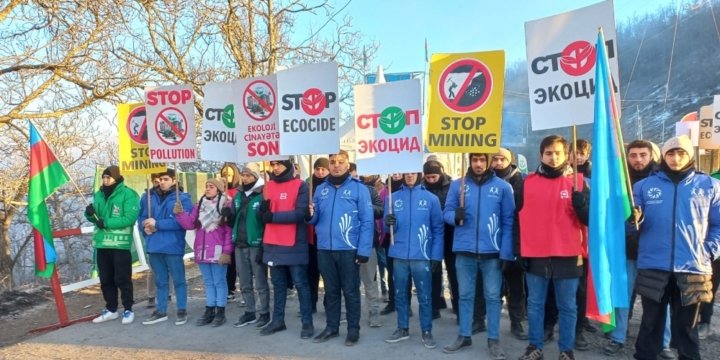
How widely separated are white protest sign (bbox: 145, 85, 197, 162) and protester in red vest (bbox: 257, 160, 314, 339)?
5.01 feet

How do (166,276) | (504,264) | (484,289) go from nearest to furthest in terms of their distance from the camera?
(504,264) < (484,289) < (166,276)

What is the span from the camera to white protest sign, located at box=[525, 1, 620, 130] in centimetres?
434

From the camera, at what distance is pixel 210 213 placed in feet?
20.7

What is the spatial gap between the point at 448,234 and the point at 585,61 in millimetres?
2776

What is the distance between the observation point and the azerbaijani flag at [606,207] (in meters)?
4.07

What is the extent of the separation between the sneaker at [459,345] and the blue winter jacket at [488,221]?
98 cm

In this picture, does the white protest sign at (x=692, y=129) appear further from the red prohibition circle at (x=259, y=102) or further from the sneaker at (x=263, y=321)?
the sneaker at (x=263, y=321)

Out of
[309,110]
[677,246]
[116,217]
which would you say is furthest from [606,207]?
[116,217]

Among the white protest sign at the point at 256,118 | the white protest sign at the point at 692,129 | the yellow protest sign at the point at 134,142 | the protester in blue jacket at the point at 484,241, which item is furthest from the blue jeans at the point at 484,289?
the white protest sign at the point at 692,129

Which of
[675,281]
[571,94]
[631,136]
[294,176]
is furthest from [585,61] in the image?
[631,136]

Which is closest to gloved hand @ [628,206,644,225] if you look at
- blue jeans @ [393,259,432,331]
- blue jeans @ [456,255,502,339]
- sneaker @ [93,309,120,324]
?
blue jeans @ [456,255,502,339]

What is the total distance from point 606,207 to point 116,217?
19.6 feet

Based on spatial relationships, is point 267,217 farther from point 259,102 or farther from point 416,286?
point 416,286

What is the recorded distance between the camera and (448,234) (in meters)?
6.27
